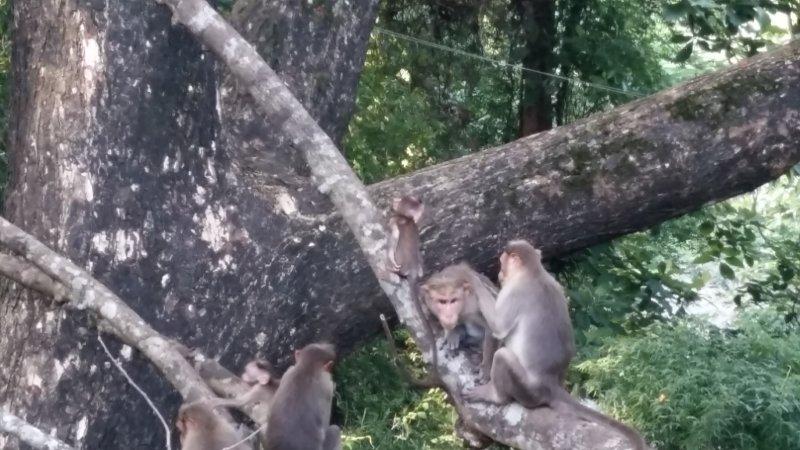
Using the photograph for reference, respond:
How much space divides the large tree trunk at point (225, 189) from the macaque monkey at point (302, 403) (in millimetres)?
215

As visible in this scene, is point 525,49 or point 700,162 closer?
point 700,162

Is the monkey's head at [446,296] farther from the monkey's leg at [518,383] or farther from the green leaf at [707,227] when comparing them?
the green leaf at [707,227]

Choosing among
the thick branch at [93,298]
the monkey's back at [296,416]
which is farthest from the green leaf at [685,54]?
the thick branch at [93,298]

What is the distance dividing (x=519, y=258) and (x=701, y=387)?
5.68 ft

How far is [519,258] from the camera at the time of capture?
459 centimetres

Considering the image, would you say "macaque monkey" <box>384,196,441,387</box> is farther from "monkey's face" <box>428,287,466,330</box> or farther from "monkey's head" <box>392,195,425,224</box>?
"monkey's face" <box>428,287,466,330</box>

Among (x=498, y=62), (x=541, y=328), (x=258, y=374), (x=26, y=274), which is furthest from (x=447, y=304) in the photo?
(x=498, y=62)

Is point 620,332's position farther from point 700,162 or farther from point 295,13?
point 295,13

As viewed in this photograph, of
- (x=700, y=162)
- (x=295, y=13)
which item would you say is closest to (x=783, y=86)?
(x=700, y=162)

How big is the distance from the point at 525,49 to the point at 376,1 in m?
3.11

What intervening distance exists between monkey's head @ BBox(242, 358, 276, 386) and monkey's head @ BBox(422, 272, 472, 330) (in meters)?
0.66

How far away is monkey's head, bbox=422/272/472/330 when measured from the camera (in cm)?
453

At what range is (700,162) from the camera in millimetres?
4699

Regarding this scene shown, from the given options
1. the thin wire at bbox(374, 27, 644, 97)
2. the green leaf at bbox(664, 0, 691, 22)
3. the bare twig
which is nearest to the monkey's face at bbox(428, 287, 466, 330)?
the bare twig
